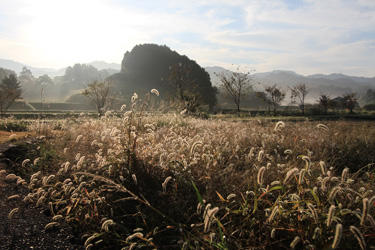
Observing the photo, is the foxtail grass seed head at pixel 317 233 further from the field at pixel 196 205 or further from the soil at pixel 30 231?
the soil at pixel 30 231

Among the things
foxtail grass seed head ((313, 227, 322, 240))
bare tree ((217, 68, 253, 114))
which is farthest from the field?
bare tree ((217, 68, 253, 114))

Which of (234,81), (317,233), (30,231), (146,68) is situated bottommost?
(30,231)

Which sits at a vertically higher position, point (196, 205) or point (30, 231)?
point (196, 205)

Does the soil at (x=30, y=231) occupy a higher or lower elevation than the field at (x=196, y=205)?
lower

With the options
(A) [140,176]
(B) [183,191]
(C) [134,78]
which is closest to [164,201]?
(B) [183,191]

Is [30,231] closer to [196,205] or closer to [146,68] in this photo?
[196,205]

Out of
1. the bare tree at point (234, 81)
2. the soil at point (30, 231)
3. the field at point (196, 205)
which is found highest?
the bare tree at point (234, 81)

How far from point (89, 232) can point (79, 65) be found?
14684cm

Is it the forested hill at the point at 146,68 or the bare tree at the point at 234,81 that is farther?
the forested hill at the point at 146,68

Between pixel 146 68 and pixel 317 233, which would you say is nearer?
pixel 317 233

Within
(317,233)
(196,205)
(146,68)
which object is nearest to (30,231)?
(196,205)

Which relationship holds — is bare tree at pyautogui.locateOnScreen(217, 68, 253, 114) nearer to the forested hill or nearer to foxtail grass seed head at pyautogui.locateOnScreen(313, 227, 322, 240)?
the forested hill

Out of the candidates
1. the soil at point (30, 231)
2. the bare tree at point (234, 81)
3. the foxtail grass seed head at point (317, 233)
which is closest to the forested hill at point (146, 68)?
the bare tree at point (234, 81)

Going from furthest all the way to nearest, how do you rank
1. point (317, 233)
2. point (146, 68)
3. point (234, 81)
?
point (146, 68)
point (234, 81)
point (317, 233)
